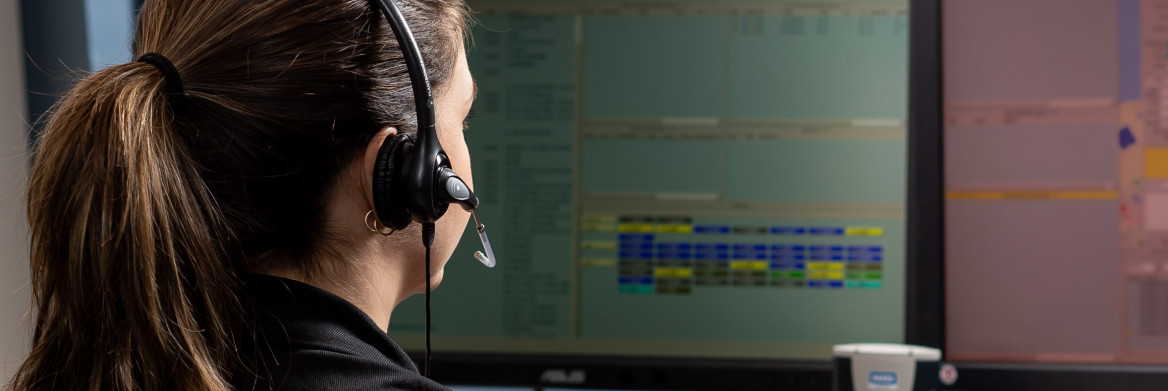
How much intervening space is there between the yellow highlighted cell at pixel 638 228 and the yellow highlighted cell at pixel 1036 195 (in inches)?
10.7

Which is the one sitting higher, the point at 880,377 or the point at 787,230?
the point at 787,230

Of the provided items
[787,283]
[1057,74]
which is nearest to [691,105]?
[787,283]

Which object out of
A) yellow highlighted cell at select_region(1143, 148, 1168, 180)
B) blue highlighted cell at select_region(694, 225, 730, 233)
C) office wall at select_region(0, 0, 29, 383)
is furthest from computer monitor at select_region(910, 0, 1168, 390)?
office wall at select_region(0, 0, 29, 383)

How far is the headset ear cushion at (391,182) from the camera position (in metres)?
0.41

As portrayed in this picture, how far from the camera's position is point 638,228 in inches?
29.9

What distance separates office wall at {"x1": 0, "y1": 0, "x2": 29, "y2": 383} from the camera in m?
0.83

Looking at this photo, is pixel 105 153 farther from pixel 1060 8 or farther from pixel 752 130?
pixel 1060 8

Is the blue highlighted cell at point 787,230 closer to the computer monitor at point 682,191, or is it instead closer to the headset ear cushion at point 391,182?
the computer monitor at point 682,191

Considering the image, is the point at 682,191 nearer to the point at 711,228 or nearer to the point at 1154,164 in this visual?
the point at 711,228

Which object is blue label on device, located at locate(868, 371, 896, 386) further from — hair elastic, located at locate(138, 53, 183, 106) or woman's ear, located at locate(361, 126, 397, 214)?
hair elastic, located at locate(138, 53, 183, 106)

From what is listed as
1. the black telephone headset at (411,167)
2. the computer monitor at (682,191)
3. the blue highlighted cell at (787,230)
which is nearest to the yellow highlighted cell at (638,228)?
the computer monitor at (682,191)

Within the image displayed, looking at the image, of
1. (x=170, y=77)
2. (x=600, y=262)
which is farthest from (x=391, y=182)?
(x=600, y=262)

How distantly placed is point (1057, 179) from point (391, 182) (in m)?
0.59

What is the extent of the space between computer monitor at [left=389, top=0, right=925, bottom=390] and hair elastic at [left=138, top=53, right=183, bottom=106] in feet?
1.27
